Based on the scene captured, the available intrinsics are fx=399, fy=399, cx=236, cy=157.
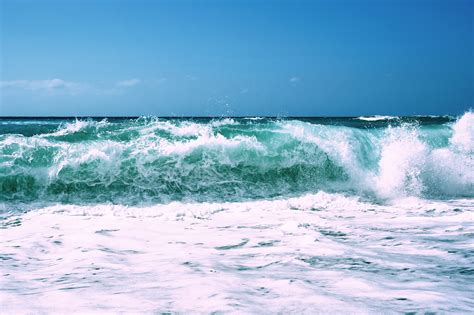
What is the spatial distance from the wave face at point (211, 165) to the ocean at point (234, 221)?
0.03m

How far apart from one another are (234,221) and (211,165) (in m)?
2.78

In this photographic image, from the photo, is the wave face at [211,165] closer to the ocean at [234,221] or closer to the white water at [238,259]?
the ocean at [234,221]

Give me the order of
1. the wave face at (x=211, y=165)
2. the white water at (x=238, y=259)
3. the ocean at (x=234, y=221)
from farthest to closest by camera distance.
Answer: the wave face at (x=211, y=165), the ocean at (x=234, y=221), the white water at (x=238, y=259)

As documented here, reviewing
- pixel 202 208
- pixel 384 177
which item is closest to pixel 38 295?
pixel 202 208

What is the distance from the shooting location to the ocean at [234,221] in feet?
9.37

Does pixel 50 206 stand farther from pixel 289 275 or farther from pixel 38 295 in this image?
pixel 289 275

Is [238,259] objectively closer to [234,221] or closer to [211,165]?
[234,221]

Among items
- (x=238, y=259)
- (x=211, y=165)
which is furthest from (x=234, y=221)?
(x=211, y=165)

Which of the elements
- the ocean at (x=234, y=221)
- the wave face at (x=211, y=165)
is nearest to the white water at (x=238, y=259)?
the ocean at (x=234, y=221)

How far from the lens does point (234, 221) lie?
5473 millimetres

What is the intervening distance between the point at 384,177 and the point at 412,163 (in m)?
0.78

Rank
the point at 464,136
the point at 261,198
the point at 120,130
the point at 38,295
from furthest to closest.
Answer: the point at 464,136 < the point at 120,130 < the point at 261,198 < the point at 38,295

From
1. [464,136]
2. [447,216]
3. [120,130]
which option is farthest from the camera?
[464,136]

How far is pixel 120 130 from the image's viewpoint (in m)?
9.41
